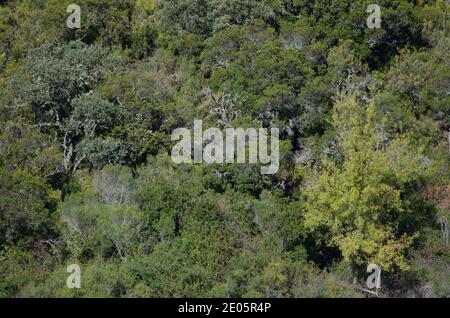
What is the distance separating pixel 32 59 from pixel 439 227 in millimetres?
23111

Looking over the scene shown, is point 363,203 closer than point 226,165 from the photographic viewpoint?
Yes

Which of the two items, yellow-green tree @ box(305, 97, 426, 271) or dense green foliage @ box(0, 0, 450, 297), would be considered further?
dense green foliage @ box(0, 0, 450, 297)

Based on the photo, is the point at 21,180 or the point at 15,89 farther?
the point at 15,89

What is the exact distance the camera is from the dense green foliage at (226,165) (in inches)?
1298

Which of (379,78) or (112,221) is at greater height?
(379,78)

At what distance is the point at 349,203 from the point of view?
3300cm

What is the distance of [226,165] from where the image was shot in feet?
123

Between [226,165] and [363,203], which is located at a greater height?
[226,165]

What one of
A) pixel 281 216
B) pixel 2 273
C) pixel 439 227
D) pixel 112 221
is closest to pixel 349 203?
pixel 281 216

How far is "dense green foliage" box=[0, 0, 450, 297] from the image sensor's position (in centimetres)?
3297

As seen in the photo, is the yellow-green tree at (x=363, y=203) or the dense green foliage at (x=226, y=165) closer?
the yellow-green tree at (x=363, y=203)

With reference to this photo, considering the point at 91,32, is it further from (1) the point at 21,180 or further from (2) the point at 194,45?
(1) the point at 21,180

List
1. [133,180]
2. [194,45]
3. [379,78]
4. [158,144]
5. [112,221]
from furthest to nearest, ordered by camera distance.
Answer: [194,45], [379,78], [158,144], [133,180], [112,221]
